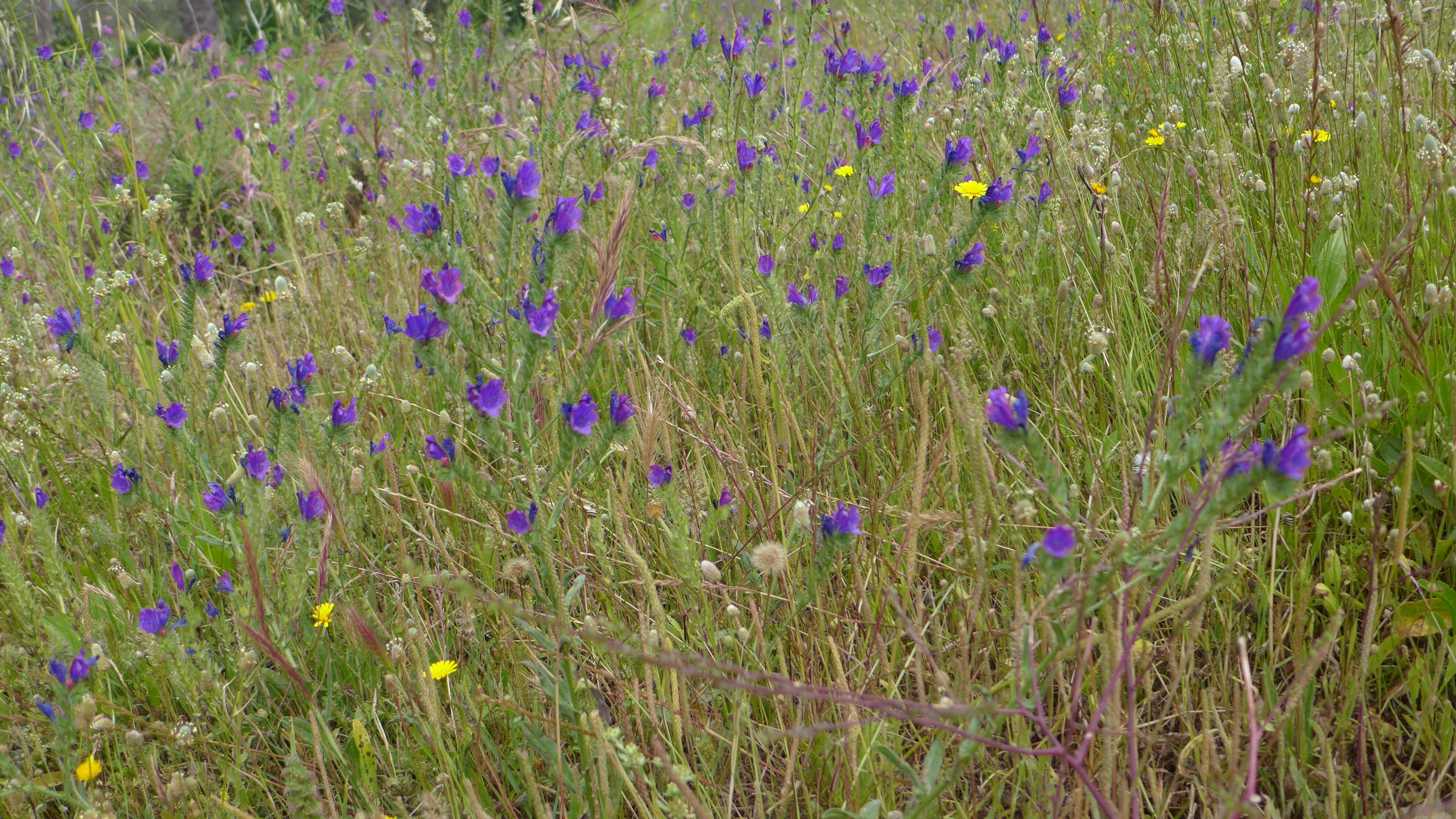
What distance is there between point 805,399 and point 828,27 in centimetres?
401

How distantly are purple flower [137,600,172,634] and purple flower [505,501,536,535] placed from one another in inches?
24.2

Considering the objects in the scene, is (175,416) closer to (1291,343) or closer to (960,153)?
(960,153)

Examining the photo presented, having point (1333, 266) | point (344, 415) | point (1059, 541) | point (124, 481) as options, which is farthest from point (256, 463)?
point (1333, 266)

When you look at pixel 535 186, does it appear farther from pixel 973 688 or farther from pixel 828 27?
pixel 828 27

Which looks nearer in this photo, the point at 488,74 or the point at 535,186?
the point at 535,186

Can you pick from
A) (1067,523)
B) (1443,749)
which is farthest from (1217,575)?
(1067,523)

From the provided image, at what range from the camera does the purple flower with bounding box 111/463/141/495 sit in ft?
5.80

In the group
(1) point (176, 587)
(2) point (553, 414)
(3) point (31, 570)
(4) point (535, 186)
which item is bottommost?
(3) point (31, 570)

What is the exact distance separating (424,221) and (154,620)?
30.1 inches

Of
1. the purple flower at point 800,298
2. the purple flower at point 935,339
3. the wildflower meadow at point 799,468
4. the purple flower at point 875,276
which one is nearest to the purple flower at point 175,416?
the wildflower meadow at point 799,468

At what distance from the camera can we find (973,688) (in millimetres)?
1333

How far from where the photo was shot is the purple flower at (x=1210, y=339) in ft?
3.38

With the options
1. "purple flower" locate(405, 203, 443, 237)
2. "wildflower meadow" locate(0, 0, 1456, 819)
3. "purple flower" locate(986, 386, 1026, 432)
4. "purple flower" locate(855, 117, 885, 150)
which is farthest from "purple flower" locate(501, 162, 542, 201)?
"purple flower" locate(855, 117, 885, 150)

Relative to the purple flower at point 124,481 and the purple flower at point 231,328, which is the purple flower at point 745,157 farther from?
the purple flower at point 124,481
